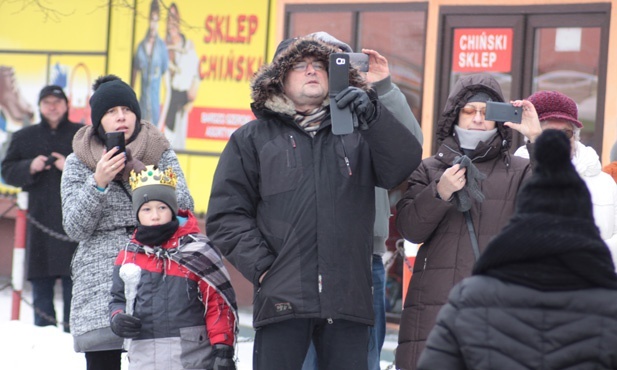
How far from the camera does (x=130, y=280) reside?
16.0 ft

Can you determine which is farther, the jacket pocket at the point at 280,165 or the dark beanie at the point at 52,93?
the dark beanie at the point at 52,93

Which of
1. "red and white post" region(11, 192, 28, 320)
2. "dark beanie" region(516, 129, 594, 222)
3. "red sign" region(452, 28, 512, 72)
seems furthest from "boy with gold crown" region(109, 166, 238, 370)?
"red sign" region(452, 28, 512, 72)

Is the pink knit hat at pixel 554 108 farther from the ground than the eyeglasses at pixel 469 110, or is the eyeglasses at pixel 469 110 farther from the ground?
the pink knit hat at pixel 554 108

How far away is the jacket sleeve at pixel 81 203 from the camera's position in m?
5.07

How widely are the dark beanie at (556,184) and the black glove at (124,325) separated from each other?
229 centimetres

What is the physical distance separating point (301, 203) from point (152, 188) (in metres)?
0.83

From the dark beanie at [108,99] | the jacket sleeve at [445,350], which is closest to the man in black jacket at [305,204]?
the dark beanie at [108,99]

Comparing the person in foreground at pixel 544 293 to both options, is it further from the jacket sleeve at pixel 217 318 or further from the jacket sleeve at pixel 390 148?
the jacket sleeve at pixel 217 318

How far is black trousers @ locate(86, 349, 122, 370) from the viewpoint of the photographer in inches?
204

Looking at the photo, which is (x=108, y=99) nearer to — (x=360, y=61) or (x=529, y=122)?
(x=360, y=61)

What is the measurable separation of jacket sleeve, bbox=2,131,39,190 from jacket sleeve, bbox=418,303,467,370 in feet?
19.9

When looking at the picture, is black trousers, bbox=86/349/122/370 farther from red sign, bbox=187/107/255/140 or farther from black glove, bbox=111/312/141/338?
red sign, bbox=187/107/255/140

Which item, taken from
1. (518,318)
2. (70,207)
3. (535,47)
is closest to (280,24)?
(535,47)

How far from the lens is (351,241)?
14.9 feet
